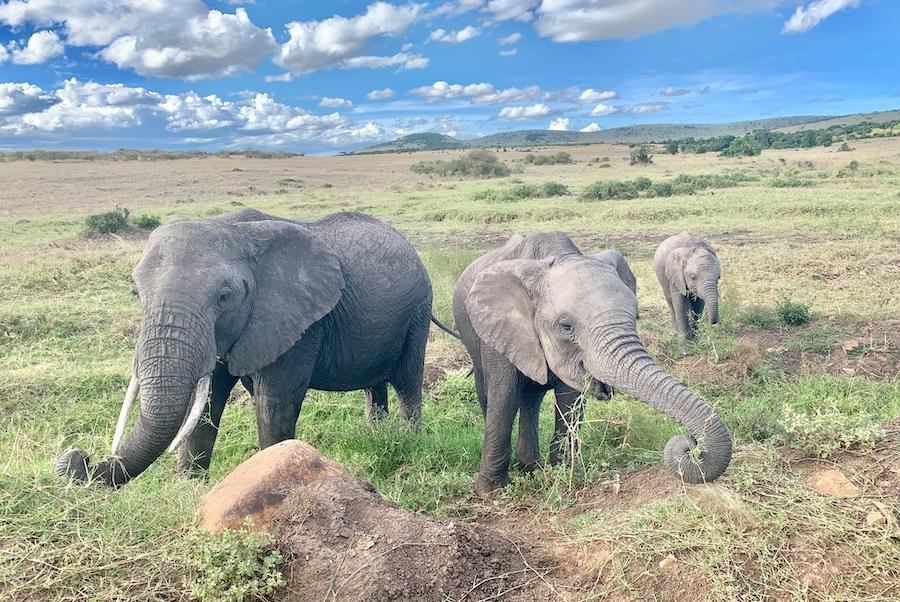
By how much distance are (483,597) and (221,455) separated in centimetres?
372

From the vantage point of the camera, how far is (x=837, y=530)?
9.80 ft

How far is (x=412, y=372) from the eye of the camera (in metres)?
6.71

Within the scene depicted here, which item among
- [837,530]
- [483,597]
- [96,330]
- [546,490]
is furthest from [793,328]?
[96,330]

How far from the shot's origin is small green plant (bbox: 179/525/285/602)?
8.85 ft

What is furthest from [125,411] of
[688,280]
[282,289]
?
[688,280]

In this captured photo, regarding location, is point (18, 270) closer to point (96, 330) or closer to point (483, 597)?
point (96, 330)

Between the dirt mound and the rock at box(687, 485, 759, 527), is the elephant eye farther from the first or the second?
the dirt mound

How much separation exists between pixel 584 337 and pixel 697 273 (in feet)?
→ 21.7

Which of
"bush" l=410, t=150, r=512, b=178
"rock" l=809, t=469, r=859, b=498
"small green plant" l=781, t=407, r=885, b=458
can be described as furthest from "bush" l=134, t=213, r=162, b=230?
"bush" l=410, t=150, r=512, b=178

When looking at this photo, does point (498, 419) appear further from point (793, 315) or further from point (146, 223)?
point (146, 223)

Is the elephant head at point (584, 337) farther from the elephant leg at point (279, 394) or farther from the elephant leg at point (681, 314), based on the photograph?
the elephant leg at point (681, 314)

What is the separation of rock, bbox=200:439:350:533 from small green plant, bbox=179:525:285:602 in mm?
186

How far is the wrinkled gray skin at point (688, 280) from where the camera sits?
9.88 metres

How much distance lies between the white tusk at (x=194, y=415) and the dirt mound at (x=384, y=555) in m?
1.06
